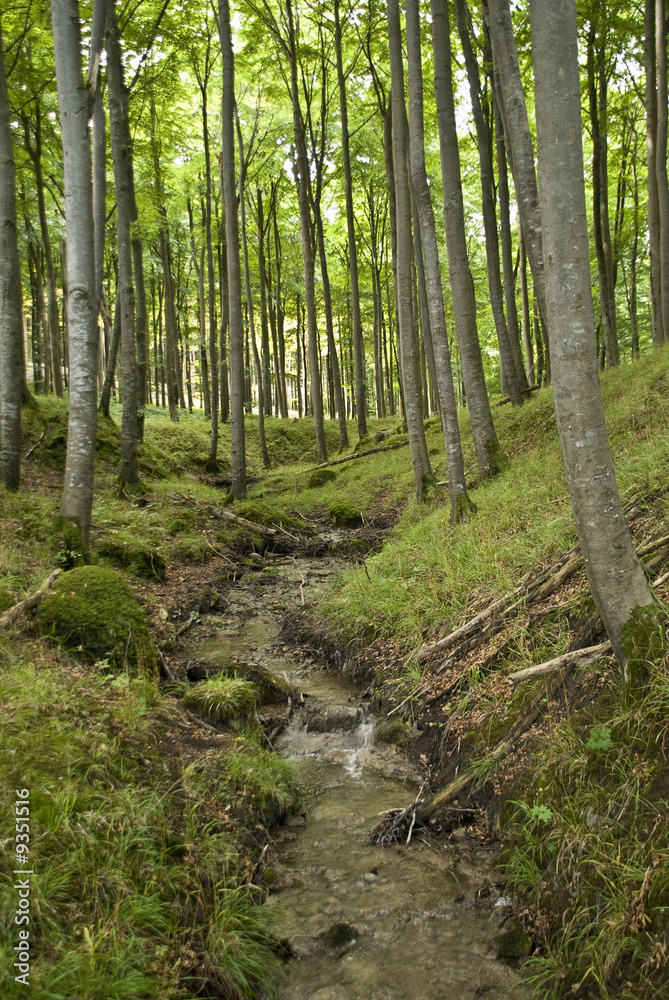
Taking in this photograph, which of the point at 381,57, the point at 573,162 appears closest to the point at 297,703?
the point at 573,162

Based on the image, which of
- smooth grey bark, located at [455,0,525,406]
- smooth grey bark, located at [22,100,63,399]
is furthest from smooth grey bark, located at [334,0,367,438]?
smooth grey bark, located at [22,100,63,399]

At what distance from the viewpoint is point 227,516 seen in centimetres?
1198

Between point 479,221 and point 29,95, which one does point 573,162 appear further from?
point 479,221

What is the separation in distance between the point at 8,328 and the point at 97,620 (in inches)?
224

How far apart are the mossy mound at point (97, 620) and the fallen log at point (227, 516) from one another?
6164mm

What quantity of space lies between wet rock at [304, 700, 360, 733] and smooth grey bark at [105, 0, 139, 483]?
8.43 meters

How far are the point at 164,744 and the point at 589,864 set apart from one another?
2860mm

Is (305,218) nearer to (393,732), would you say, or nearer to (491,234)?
(491,234)

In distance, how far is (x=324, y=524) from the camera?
1332cm

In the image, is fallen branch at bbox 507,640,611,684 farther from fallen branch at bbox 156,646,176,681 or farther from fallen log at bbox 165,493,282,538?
fallen log at bbox 165,493,282,538

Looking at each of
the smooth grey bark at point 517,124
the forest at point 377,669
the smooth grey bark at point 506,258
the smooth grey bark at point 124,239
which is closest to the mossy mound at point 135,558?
the forest at point 377,669

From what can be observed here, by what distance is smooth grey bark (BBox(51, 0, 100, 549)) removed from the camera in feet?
21.4

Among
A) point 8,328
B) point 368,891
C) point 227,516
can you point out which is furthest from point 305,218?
point 368,891

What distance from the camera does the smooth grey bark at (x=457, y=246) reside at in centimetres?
803
